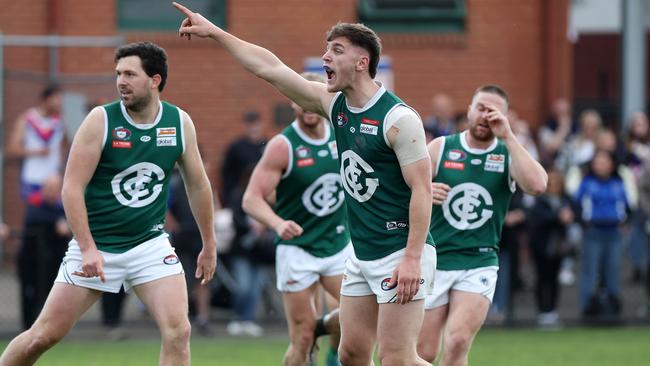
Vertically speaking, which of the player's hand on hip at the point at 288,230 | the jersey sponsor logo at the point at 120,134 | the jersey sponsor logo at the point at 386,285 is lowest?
the jersey sponsor logo at the point at 386,285

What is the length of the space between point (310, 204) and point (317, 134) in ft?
1.83

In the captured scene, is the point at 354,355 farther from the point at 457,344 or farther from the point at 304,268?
the point at 304,268

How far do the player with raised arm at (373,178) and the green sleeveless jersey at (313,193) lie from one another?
6.78 feet

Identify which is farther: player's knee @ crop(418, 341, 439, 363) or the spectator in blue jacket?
the spectator in blue jacket

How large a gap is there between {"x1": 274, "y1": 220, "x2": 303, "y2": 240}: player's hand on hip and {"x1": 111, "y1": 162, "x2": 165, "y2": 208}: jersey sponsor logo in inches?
55.4

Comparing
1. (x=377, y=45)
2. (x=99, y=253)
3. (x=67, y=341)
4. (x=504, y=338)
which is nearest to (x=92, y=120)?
(x=99, y=253)

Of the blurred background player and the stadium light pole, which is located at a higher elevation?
the stadium light pole

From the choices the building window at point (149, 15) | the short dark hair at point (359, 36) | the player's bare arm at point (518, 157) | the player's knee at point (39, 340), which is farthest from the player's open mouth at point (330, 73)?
the building window at point (149, 15)

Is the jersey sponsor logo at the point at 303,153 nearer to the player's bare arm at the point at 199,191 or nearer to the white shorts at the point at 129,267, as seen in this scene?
the player's bare arm at the point at 199,191

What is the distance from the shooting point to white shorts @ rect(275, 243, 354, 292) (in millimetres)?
10383

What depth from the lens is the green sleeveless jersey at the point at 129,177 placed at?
28.4ft

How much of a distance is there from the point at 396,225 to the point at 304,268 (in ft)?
7.92

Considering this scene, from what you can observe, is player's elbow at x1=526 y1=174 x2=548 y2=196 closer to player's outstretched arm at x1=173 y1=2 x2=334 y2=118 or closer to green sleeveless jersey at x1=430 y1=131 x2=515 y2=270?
green sleeveless jersey at x1=430 y1=131 x2=515 y2=270

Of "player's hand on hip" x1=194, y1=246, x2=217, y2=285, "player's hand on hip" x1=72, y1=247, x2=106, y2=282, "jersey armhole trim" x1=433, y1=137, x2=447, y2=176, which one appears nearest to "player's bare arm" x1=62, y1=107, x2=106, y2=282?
"player's hand on hip" x1=72, y1=247, x2=106, y2=282
